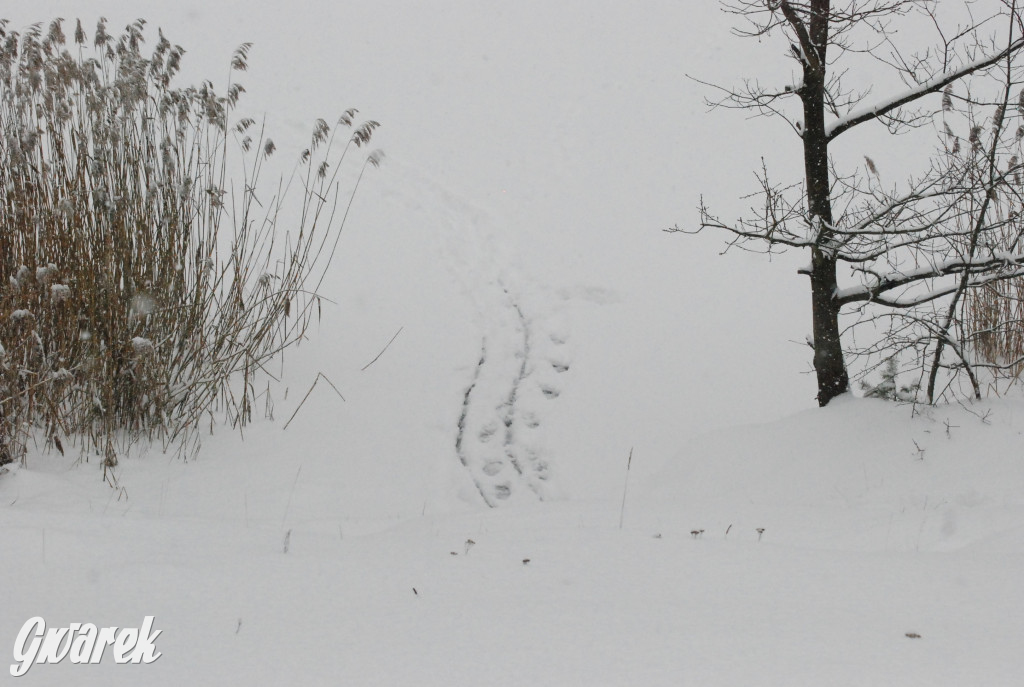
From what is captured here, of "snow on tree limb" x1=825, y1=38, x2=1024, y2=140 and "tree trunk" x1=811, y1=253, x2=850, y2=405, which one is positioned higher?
"snow on tree limb" x1=825, y1=38, x2=1024, y2=140

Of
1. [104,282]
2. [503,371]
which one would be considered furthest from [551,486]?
[104,282]

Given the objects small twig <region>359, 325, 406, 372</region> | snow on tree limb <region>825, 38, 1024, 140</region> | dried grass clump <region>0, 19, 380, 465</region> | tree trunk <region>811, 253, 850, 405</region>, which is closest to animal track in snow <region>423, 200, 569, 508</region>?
small twig <region>359, 325, 406, 372</region>

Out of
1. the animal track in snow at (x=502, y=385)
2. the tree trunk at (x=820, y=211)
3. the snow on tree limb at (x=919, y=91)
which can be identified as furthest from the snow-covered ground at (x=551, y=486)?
the snow on tree limb at (x=919, y=91)

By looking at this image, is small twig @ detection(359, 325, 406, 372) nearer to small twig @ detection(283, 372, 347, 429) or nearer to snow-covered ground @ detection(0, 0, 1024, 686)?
snow-covered ground @ detection(0, 0, 1024, 686)

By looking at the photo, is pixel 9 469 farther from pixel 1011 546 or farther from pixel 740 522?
pixel 1011 546

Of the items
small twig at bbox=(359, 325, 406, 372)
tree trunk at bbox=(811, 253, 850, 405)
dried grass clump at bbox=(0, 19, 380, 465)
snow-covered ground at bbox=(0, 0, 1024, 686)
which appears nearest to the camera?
snow-covered ground at bbox=(0, 0, 1024, 686)

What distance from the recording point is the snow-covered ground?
4.38 feet

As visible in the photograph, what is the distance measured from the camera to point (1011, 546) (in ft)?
6.18

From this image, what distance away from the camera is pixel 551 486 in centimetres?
290

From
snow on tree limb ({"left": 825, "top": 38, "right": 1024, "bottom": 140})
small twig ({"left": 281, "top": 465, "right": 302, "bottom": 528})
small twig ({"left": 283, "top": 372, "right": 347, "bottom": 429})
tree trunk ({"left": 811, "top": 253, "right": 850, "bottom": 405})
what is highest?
snow on tree limb ({"left": 825, "top": 38, "right": 1024, "bottom": 140})

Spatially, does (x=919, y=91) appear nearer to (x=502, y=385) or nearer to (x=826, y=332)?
(x=826, y=332)

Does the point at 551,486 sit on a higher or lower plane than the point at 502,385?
lower

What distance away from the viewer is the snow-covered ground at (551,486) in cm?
133

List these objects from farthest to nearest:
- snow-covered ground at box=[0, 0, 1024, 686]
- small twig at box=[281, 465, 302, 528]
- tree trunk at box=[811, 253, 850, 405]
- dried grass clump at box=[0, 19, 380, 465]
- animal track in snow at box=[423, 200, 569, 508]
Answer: animal track in snow at box=[423, 200, 569, 508] < tree trunk at box=[811, 253, 850, 405] < dried grass clump at box=[0, 19, 380, 465] < small twig at box=[281, 465, 302, 528] < snow-covered ground at box=[0, 0, 1024, 686]
